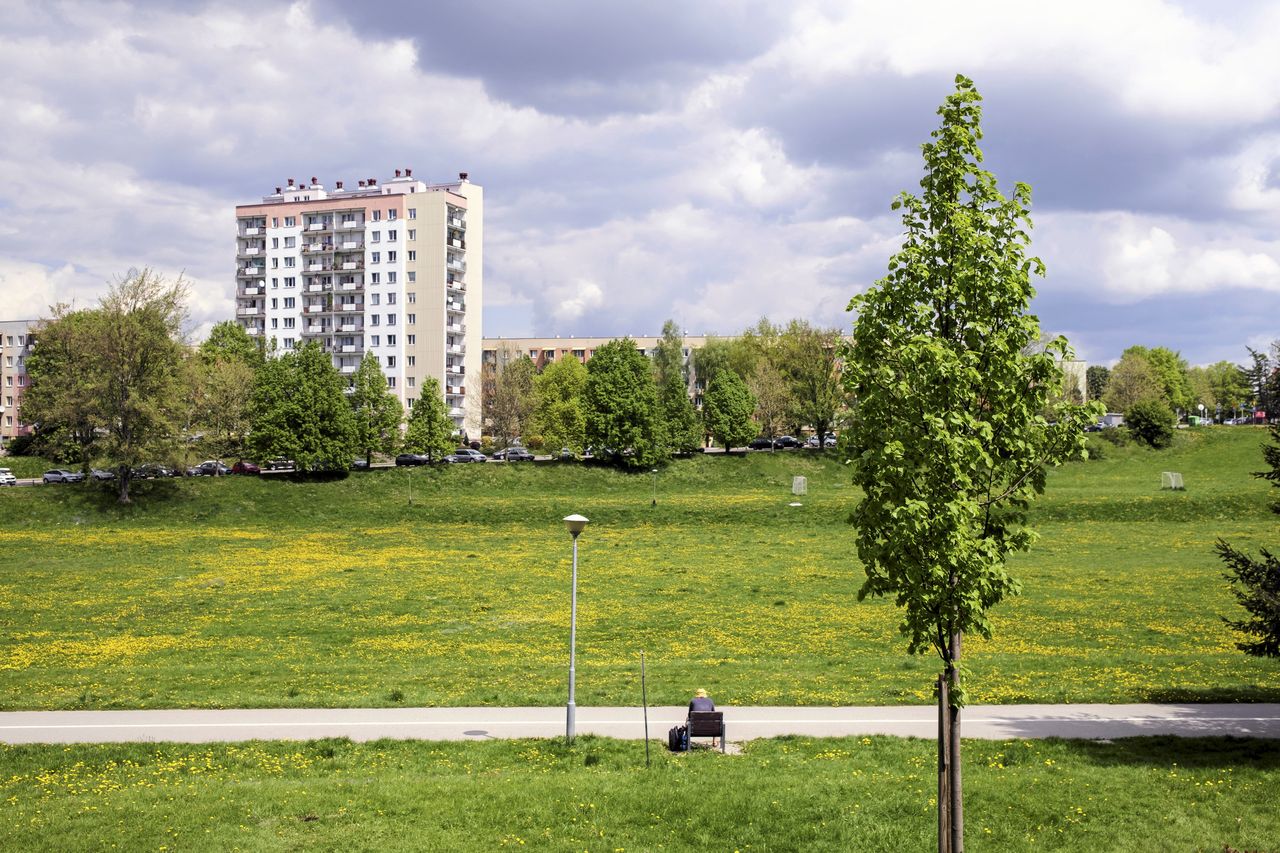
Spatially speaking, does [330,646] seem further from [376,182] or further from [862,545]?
[376,182]

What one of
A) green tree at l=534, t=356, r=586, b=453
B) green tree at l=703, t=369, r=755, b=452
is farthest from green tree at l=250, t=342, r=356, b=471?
green tree at l=703, t=369, r=755, b=452

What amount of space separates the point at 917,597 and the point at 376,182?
12897cm

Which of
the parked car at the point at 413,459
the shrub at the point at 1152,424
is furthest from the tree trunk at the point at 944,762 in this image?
the shrub at the point at 1152,424

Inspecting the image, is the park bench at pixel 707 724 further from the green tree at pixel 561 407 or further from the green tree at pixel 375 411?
the green tree at pixel 561 407

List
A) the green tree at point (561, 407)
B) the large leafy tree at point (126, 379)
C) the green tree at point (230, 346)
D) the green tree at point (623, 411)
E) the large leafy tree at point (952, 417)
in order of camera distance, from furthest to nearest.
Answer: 1. the green tree at point (230, 346)
2. the green tree at point (561, 407)
3. the green tree at point (623, 411)
4. the large leafy tree at point (126, 379)
5. the large leafy tree at point (952, 417)

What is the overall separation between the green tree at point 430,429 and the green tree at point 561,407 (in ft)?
36.7

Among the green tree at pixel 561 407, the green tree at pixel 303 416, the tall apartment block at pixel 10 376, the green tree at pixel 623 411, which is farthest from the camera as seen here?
the tall apartment block at pixel 10 376

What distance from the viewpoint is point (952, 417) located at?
1049cm

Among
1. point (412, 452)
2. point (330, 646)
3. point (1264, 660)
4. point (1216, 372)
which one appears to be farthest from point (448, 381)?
point (1216, 372)

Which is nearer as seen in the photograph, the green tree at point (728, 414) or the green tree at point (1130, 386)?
the green tree at point (728, 414)

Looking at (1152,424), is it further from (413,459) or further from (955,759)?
(955,759)

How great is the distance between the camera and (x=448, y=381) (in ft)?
420

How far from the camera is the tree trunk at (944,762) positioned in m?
11.0

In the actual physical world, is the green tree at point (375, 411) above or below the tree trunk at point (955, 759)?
above
